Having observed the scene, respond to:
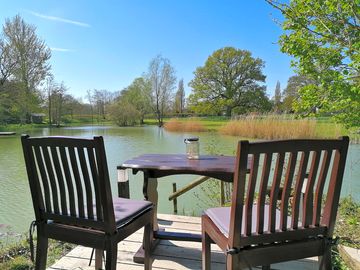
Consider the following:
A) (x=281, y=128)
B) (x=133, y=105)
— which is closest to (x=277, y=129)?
(x=281, y=128)

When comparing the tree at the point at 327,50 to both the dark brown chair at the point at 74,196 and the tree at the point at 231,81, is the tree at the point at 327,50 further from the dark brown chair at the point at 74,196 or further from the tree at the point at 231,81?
the tree at the point at 231,81

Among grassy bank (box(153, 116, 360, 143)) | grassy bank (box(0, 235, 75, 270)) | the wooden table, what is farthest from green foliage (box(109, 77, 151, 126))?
the wooden table

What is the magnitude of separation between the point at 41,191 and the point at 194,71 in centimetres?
2641

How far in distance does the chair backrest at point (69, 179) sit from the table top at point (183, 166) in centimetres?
51

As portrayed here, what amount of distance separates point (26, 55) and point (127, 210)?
68.0ft

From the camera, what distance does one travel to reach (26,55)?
18938mm

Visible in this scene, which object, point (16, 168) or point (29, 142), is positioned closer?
point (29, 142)

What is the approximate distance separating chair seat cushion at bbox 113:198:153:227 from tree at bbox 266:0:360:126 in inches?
80.4

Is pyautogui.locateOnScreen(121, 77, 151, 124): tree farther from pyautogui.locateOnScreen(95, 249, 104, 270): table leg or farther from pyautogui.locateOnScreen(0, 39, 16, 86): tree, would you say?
pyautogui.locateOnScreen(95, 249, 104, 270): table leg

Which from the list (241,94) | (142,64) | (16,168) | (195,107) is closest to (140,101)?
(142,64)

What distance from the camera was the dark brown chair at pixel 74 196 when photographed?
43.8 inches

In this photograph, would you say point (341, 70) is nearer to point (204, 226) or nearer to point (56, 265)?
point (204, 226)

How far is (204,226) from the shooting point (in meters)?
1.33

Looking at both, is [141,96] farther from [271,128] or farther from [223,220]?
[223,220]
